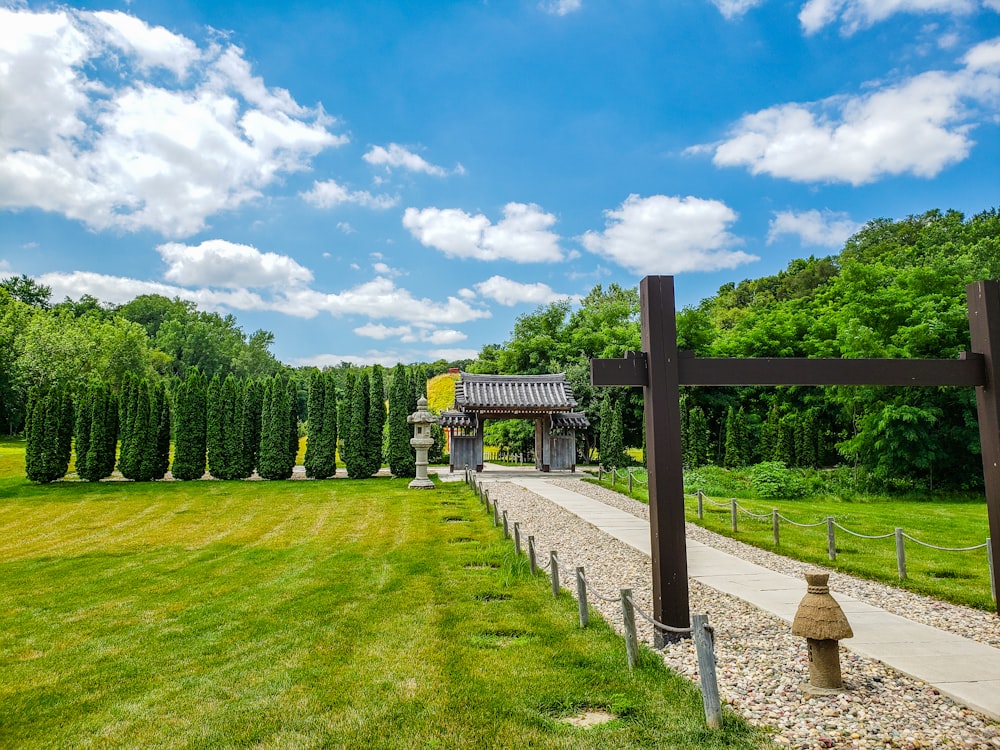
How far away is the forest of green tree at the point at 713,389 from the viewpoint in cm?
1905

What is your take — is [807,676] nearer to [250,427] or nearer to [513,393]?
[513,393]

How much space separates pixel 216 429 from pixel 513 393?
40.2 ft

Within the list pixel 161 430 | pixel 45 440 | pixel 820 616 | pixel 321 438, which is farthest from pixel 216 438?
pixel 820 616

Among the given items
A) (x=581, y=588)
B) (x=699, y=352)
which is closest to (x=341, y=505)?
(x=581, y=588)

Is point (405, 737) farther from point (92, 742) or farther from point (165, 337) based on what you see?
point (165, 337)

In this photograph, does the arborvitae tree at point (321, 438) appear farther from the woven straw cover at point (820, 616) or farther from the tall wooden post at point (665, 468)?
the woven straw cover at point (820, 616)

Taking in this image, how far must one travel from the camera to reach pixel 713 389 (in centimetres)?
3189

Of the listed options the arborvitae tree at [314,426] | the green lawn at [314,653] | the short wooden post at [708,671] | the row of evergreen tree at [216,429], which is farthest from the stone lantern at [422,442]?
the short wooden post at [708,671]

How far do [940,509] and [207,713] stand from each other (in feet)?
59.5

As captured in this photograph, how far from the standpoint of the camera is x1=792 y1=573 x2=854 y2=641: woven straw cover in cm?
454

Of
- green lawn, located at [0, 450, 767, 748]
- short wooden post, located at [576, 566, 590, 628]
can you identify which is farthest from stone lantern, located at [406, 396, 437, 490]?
short wooden post, located at [576, 566, 590, 628]

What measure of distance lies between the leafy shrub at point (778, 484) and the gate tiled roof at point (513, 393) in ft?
28.6

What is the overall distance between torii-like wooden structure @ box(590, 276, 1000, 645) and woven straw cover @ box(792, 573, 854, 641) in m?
1.08

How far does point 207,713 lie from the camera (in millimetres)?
4617
